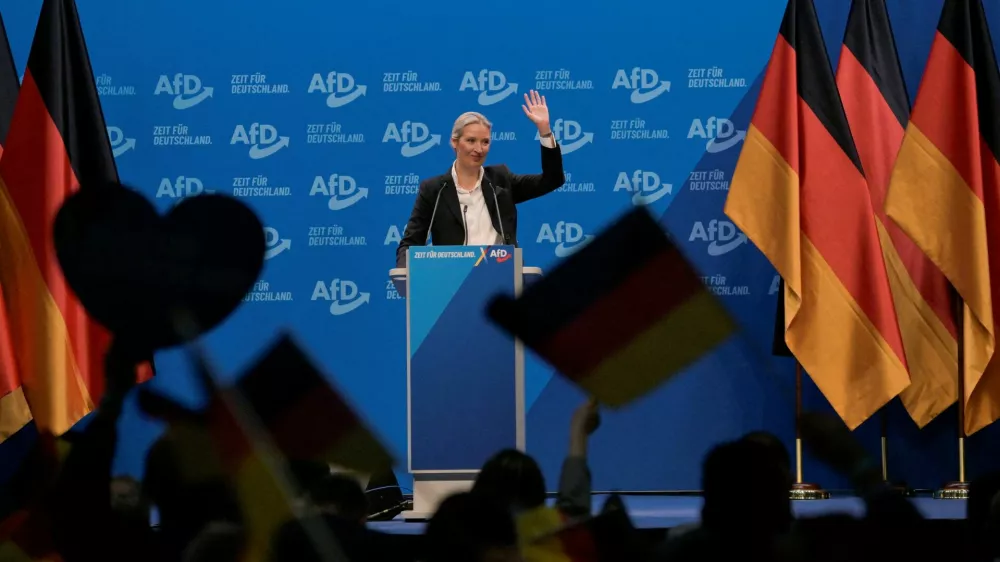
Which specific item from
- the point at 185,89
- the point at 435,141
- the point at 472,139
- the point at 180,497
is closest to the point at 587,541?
the point at 180,497

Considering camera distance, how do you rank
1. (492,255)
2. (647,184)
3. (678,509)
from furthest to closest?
(647,184) → (678,509) → (492,255)

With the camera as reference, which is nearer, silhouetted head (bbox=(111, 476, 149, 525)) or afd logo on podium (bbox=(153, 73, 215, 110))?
silhouetted head (bbox=(111, 476, 149, 525))

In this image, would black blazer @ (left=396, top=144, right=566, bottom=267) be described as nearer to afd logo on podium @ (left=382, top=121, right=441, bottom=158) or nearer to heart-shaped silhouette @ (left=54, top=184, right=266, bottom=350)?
afd logo on podium @ (left=382, top=121, right=441, bottom=158)

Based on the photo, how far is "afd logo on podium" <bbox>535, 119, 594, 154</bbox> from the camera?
22.5 feet

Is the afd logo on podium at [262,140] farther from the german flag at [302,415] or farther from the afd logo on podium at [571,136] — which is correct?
the german flag at [302,415]

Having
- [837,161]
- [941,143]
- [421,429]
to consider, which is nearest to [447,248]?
[421,429]

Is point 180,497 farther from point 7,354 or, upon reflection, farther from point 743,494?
point 7,354

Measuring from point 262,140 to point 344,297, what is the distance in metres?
0.96

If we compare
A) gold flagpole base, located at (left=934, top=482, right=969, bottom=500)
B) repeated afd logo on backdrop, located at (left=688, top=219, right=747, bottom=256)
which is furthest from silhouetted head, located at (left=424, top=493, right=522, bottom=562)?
repeated afd logo on backdrop, located at (left=688, top=219, right=747, bottom=256)

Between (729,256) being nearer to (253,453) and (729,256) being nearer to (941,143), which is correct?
(941,143)

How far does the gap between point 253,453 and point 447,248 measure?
2949mm

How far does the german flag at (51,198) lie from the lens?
6.12 m

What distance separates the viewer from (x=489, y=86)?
6.91 metres

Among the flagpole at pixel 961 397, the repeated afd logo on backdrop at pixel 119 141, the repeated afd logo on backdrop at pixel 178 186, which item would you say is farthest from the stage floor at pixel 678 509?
the repeated afd logo on backdrop at pixel 119 141
